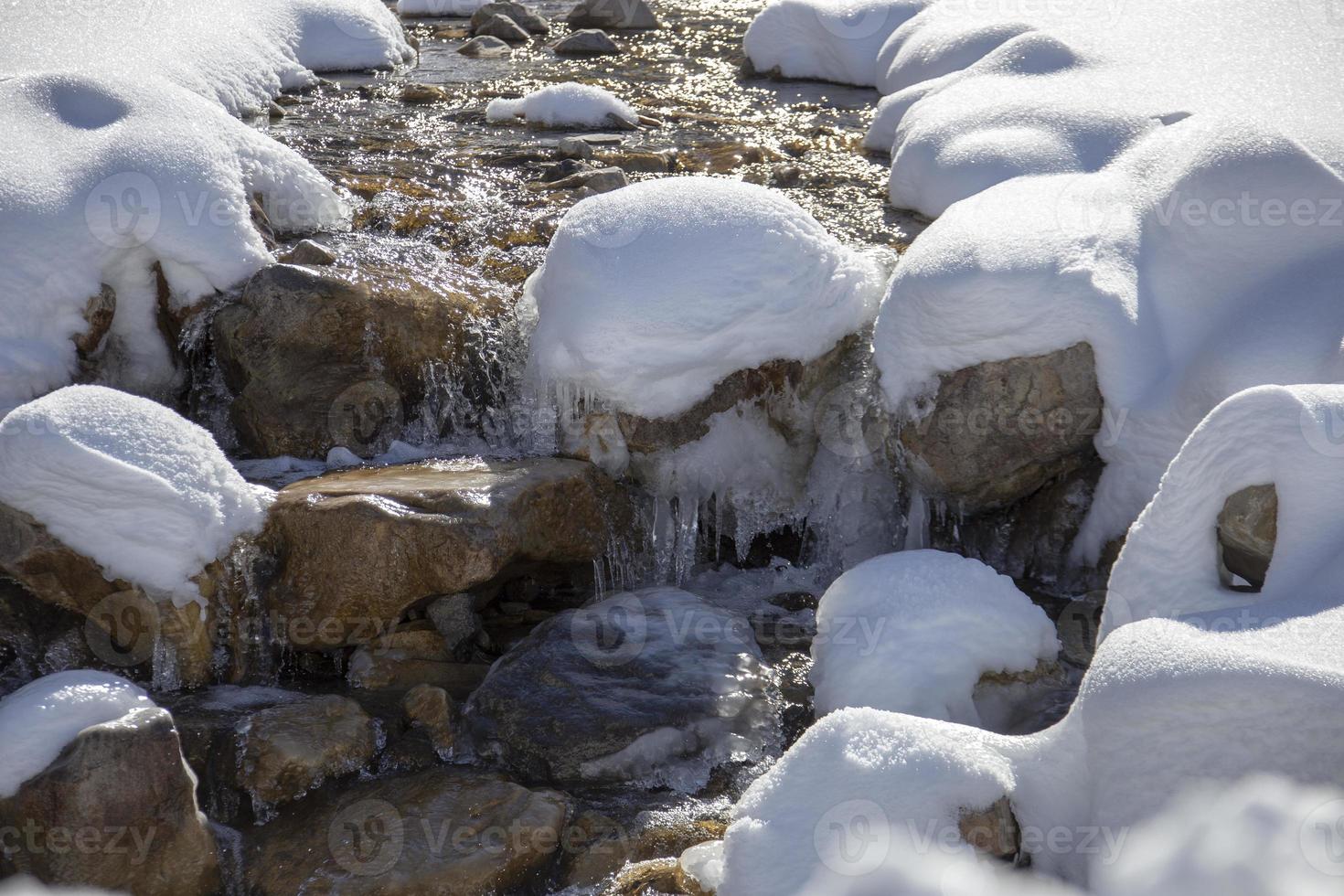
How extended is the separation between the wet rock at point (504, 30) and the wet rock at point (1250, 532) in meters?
8.86

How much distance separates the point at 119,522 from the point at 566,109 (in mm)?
4979

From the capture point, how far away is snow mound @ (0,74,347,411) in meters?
4.59

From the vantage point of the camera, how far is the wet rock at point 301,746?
3.36m

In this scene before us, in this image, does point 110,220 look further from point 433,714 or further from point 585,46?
point 585,46

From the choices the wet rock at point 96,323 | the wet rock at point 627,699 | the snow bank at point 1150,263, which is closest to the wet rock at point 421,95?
the wet rock at point 96,323

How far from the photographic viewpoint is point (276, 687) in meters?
3.87

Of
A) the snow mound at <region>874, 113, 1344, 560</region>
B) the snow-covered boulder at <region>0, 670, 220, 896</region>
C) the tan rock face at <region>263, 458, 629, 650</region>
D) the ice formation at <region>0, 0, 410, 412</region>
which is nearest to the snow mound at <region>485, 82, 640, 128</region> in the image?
the ice formation at <region>0, 0, 410, 412</region>

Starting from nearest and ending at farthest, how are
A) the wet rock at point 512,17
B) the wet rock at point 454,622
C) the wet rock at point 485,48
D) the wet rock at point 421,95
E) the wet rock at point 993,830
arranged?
the wet rock at point 993,830 → the wet rock at point 454,622 → the wet rock at point 421,95 → the wet rock at point 485,48 → the wet rock at point 512,17

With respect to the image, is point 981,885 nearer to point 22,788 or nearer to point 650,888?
point 650,888

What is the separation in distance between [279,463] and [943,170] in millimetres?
3476

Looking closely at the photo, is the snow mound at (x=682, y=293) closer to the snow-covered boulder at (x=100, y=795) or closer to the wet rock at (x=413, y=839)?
the wet rock at (x=413, y=839)

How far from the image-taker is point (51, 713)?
3.04 meters

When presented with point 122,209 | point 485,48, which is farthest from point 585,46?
point 122,209

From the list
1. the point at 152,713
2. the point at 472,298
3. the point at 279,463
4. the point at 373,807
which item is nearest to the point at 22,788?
the point at 152,713
